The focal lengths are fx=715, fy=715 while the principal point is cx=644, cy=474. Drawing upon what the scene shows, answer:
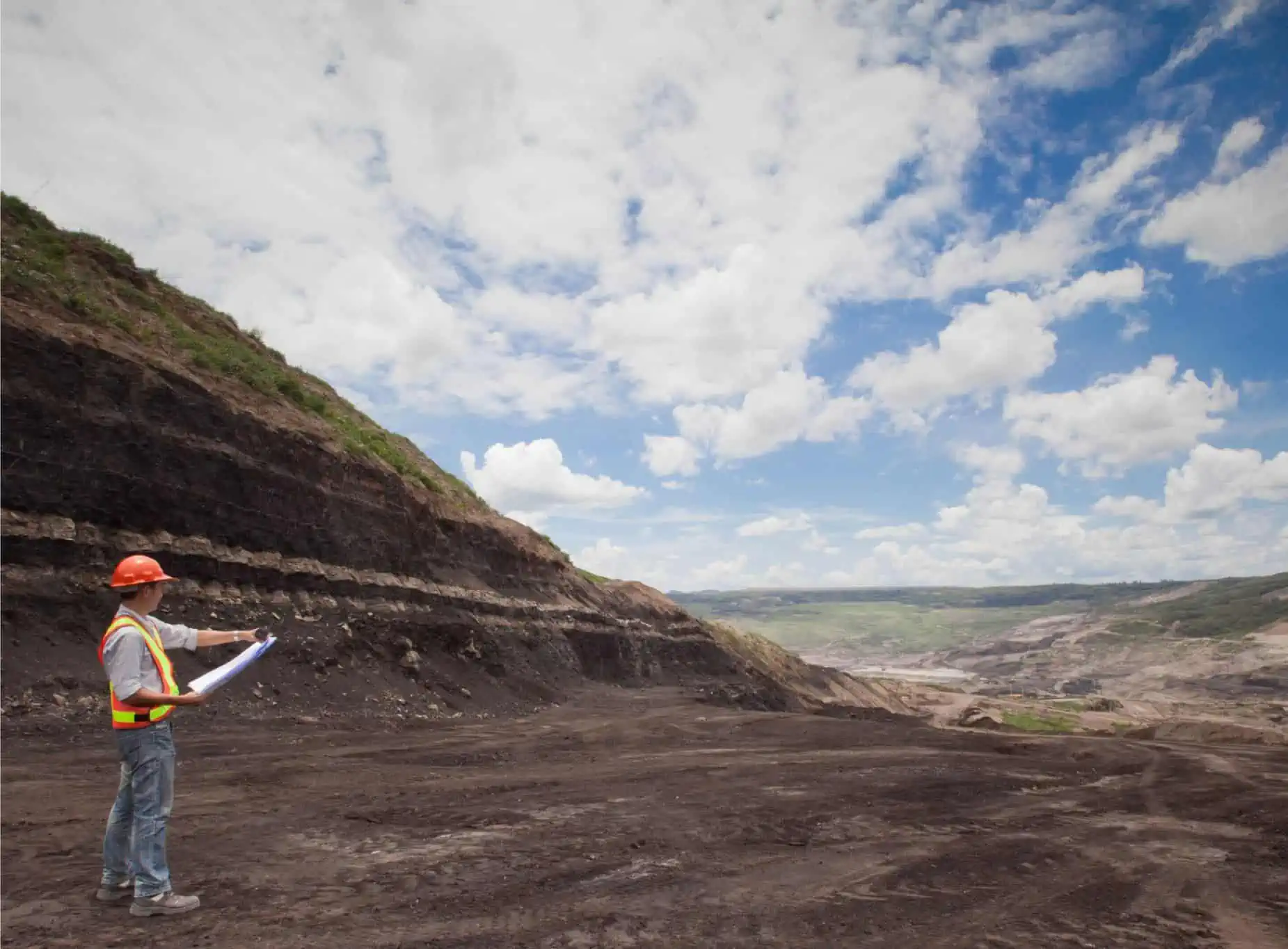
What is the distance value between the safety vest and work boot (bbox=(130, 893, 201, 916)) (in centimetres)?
124

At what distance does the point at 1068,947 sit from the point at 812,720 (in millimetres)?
17009

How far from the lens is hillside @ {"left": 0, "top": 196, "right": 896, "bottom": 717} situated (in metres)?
15.1

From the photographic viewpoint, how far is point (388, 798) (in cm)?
970

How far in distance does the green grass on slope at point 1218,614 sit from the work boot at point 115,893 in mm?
158244

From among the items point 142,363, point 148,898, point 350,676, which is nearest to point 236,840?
point 148,898

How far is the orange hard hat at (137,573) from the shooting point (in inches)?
193

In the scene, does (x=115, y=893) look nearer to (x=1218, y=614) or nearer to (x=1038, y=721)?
(x=1038, y=721)

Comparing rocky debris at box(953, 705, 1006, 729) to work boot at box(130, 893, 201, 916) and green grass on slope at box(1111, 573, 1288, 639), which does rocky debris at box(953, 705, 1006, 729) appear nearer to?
work boot at box(130, 893, 201, 916)

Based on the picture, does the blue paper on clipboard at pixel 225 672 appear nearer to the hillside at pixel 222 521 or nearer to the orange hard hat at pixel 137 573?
the orange hard hat at pixel 137 573

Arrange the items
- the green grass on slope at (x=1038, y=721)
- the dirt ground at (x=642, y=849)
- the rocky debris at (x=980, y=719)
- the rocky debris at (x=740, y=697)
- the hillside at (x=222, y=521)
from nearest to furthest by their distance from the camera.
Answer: the dirt ground at (x=642, y=849)
the hillside at (x=222, y=521)
the rocky debris at (x=740, y=697)
the rocky debris at (x=980, y=719)
the green grass on slope at (x=1038, y=721)

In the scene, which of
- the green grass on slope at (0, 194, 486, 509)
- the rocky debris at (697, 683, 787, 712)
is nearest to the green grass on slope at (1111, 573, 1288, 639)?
the rocky debris at (697, 683, 787, 712)

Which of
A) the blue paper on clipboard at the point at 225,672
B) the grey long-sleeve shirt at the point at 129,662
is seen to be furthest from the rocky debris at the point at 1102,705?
the grey long-sleeve shirt at the point at 129,662

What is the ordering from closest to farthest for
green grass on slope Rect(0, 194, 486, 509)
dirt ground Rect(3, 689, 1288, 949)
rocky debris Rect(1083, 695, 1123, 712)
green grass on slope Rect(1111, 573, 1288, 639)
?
dirt ground Rect(3, 689, 1288, 949) < green grass on slope Rect(0, 194, 486, 509) < rocky debris Rect(1083, 695, 1123, 712) < green grass on slope Rect(1111, 573, 1288, 639)

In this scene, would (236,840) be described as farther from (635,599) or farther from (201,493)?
(635,599)
